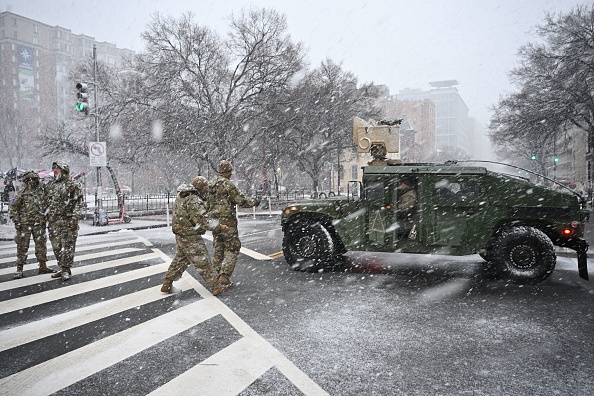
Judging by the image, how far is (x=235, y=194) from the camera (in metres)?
6.61

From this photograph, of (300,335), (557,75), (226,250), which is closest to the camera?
(300,335)

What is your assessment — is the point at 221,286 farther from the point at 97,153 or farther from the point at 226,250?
the point at 97,153

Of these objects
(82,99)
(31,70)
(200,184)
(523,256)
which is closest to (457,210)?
(523,256)

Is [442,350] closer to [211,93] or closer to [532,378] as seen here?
[532,378]

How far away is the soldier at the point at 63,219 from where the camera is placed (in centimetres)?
709

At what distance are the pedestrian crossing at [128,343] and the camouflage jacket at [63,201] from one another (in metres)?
1.08

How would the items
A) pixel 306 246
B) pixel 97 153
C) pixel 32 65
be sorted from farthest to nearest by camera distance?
1. pixel 32 65
2. pixel 97 153
3. pixel 306 246

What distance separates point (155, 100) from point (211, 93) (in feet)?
11.5

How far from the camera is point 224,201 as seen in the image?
6.61m

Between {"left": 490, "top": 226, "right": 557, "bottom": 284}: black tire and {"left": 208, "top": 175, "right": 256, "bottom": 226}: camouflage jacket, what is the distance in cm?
389

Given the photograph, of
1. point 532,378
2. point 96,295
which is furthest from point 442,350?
point 96,295

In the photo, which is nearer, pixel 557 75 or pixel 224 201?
pixel 224 201

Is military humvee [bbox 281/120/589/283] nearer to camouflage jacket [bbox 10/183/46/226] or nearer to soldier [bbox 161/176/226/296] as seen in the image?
soldier [bbox 161/176/226/296]

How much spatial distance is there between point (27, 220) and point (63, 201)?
81 cm
